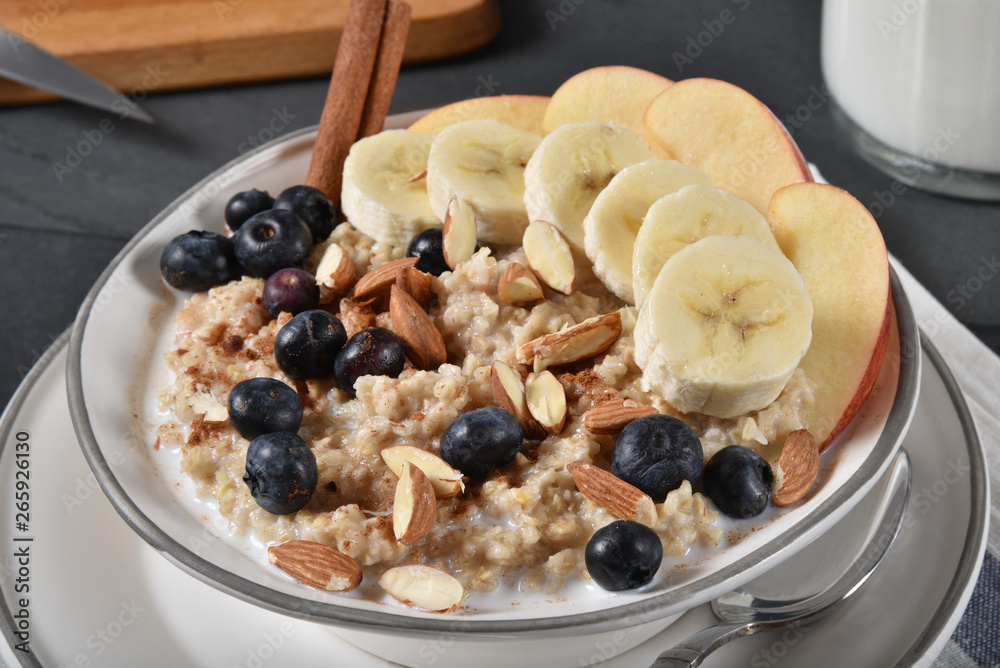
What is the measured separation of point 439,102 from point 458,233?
78 cm

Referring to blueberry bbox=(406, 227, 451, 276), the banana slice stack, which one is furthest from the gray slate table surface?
blueberry bbox=(406, 227, 451, 276)

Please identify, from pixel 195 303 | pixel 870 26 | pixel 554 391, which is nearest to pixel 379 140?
pixel 195 303

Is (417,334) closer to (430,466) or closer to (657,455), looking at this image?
(430,466)

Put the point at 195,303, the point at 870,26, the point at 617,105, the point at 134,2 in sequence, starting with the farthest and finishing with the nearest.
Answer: the point at 134,2 < the point at 870,26 < the point at 617,105 < the point at 195,303

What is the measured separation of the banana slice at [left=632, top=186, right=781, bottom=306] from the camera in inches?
47.1

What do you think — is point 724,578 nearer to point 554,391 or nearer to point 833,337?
point 554,391

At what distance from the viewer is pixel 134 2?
2.56 metres

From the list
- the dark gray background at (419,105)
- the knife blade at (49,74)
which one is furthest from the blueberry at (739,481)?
the knife blade at (49,74)

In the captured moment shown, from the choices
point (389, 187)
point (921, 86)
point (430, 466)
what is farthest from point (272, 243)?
point (921, 86)

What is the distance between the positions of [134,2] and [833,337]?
2296 millimetres

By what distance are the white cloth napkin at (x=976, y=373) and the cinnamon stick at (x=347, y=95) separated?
109 centimetres

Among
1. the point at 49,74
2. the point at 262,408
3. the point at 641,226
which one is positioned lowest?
the point at 49,74

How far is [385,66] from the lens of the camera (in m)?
1.71

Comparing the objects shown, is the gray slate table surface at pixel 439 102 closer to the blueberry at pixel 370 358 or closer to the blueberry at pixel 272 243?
the blueberry at pixel 272 243
